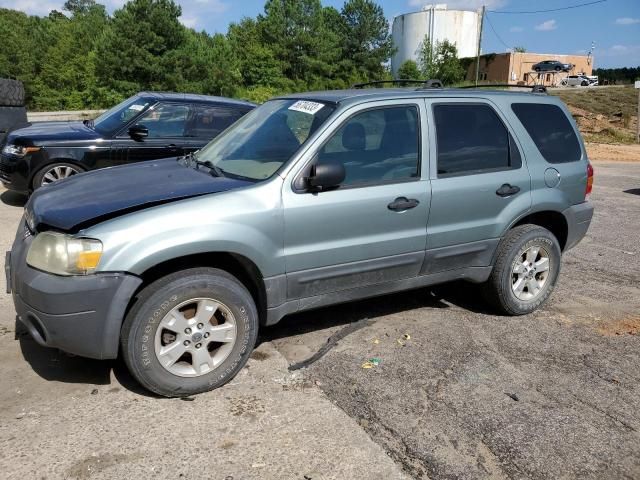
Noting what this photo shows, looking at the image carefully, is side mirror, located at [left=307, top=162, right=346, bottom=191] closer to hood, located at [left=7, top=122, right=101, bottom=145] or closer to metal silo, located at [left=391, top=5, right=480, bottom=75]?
hood, located at [left=7, top=122, right=101, bottom=145]

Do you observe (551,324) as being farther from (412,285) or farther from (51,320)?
(51,320)

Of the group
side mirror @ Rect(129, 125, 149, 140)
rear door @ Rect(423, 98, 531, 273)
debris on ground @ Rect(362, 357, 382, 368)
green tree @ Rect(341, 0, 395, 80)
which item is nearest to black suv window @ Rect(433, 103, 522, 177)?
rear door @ Rect(423, 98, 531, 273)

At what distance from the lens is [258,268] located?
356 cm

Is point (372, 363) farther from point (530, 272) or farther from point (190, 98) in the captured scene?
point (190, 98)

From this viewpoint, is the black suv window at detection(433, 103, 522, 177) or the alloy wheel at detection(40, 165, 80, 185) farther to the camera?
the alloy wheel at detection(40, 165, 80, 185)

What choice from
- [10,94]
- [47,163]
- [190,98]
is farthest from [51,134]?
[10,94]

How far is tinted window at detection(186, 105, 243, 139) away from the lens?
27.7 ft

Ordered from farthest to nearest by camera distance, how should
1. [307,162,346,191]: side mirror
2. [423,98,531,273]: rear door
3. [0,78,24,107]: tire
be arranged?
[0,78,24,107]: tire, [423,98,531,273]: rear door, [307,162,346,191]: side mirror

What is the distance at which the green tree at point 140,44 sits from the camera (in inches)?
1305

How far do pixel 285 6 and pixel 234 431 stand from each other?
45029 millimetres

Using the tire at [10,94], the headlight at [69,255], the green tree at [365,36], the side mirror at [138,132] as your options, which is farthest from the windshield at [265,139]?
the green tree at [365,36]

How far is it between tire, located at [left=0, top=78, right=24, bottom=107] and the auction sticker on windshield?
827 centimetres

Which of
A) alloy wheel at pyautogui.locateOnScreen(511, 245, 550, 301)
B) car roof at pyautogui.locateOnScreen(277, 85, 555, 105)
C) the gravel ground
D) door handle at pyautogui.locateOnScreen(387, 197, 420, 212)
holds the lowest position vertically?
the gravel ground

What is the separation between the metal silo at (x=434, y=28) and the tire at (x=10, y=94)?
236 feet
